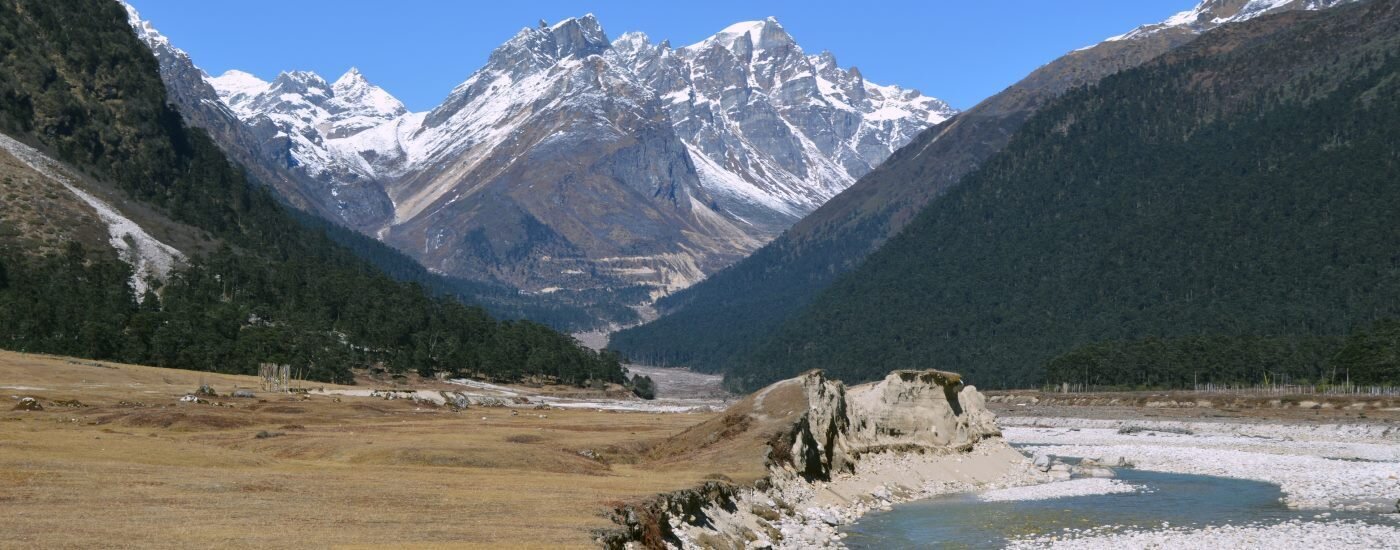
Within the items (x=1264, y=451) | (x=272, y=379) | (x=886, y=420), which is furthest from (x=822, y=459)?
(x=272, y=379)

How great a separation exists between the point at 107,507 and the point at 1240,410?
159 meters

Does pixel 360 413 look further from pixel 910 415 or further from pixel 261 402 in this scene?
pixel 910 415

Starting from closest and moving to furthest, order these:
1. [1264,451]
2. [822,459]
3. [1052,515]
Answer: [1052,515] → [822,459] → [1264,451]

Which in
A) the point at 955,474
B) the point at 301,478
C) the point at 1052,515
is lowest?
the point at 1052,515

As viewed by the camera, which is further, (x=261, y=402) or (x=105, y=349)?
(x=105, y=349)

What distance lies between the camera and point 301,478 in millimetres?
44906

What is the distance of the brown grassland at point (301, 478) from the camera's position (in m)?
32.2

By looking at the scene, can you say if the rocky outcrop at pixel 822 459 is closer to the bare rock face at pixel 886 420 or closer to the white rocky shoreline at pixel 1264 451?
the bare rock face at pixel 886 420

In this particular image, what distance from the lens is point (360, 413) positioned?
9738 cm

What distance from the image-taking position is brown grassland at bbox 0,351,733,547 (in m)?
32.2

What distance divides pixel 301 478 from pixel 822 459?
30.4 meters

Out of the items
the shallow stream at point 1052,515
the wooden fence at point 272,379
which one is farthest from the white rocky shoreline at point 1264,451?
the wooden fence at point 272,379

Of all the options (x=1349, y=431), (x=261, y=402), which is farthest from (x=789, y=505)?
(x=1349, y=431)

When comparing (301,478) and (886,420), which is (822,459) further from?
(301,478)
